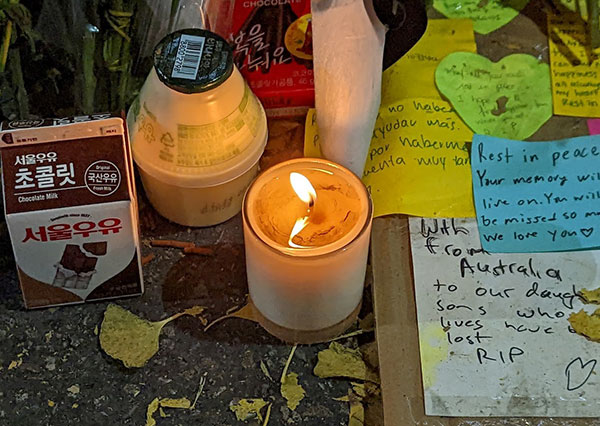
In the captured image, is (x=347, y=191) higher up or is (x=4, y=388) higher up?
(x=347, y=191)

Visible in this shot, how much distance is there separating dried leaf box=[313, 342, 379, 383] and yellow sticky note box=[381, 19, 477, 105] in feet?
0.86

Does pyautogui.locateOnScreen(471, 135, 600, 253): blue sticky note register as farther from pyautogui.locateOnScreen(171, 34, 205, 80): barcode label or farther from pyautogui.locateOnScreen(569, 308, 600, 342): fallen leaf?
pyautogui.locateOnScreen(171, 34, 205, 80): barcode label

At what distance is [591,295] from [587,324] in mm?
28

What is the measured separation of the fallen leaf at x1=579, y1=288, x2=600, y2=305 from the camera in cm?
67

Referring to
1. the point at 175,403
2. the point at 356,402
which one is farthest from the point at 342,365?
the point at 175,403

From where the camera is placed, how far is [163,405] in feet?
2.06

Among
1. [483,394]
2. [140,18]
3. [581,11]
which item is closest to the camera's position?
[483,394]

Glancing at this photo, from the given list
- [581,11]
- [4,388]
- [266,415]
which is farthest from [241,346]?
[581,11]

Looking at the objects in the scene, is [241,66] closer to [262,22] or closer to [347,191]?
[262,22]

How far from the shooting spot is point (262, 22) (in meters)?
0.76

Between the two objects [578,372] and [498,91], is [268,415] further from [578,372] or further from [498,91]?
[498,91]

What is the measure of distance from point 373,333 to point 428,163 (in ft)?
0.58

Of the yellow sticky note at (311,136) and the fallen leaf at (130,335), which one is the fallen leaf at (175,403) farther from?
the yellow sticky note at (311,136)

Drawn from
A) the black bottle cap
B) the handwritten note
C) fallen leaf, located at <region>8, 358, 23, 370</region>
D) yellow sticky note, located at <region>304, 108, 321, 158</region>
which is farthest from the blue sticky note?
fallen leaf, located at <region>8, 358, 23, 370</region>
